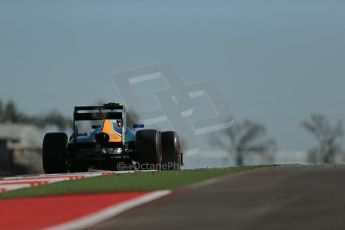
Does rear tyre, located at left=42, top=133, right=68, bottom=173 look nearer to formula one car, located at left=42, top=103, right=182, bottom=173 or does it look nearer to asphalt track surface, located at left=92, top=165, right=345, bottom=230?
formula one car, located at left=42, top=103, right=182, bottom=173

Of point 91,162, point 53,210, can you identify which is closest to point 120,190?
point 53,210

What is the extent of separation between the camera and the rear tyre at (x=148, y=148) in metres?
22.4

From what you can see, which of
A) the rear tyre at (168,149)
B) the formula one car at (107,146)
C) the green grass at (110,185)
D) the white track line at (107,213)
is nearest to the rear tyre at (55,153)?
the formula one car at (107,146)

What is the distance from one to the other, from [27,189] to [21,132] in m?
29.8

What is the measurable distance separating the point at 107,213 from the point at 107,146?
41.7 feet

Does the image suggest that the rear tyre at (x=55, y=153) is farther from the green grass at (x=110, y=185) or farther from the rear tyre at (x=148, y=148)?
the green grass at (x=110, y=185)

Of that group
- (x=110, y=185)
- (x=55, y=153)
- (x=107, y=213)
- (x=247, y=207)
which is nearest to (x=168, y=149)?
(x=55, y=153)

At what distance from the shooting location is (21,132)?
43.4 metres

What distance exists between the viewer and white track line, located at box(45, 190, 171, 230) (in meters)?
9.38

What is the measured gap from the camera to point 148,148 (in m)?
22.4

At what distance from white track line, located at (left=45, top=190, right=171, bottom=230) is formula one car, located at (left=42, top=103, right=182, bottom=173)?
10737mm

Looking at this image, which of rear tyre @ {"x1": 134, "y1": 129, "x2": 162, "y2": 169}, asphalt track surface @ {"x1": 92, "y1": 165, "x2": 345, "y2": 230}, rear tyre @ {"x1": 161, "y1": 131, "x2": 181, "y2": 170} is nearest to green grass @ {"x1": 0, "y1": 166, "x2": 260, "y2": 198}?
asphalt track surface @ {"x1": 92, "y1": 165, "x2": 345, "y2": 230}

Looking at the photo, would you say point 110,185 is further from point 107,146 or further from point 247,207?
point 107,146

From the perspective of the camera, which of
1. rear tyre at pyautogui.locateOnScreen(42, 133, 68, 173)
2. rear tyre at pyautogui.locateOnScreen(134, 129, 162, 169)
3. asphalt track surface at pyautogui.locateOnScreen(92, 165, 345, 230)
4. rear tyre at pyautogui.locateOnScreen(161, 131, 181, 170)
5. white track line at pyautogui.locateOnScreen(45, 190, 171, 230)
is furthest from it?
rear tyre at pyautogui.locateOnScreen(161, 131, 181, 170)
